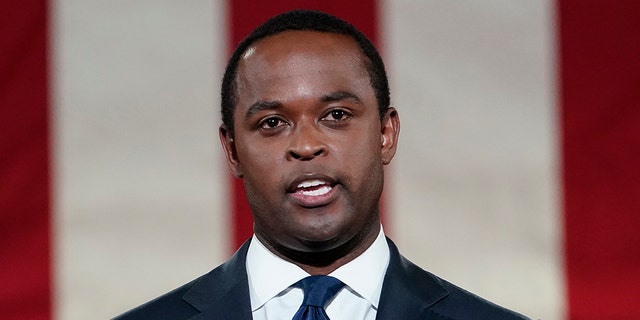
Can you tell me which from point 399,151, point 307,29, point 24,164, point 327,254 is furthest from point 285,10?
point 327,254

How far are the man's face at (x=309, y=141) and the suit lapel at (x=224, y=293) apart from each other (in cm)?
6

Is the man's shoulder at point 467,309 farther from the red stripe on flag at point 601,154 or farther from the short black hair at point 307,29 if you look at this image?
the red stripe on flag at point 601,154

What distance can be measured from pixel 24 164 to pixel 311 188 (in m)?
0.83

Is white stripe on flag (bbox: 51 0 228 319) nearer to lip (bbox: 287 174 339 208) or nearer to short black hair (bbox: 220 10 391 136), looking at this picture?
short black hair (bbox: 220 10 391 136)

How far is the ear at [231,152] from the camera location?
1281mm

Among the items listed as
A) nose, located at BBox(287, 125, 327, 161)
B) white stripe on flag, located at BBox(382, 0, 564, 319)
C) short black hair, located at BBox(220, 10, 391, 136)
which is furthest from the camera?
white stripe on flag, located at BBox(382, 0, 564, 319)

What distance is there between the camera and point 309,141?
117cm

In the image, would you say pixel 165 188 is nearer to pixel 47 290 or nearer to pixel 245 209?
pixel 245 209

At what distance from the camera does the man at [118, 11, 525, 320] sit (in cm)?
118

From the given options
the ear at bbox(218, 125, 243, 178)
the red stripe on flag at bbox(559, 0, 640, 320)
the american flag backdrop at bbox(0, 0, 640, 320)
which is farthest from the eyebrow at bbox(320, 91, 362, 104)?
the red stripe on flag at bbox(559, 0, 640, 320)

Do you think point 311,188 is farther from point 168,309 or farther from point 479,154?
point 479,154

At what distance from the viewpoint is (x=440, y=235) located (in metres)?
1.81

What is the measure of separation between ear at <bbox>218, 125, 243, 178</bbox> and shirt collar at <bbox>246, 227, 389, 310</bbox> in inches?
3.6

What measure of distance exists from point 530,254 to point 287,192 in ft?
2.44
